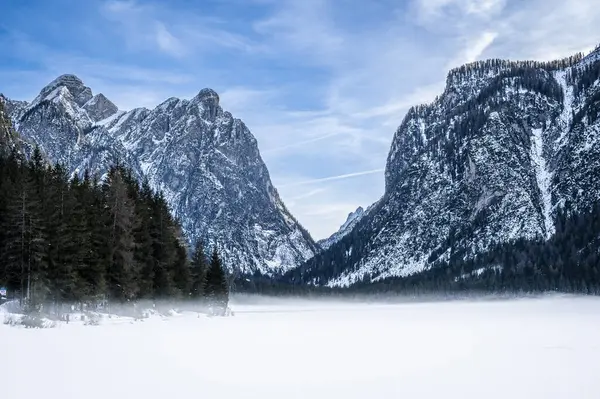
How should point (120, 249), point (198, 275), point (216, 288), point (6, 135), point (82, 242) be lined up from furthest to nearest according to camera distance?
point (6, 135) → point (198, 275) → point (216, 288) → point (120, 249) → point (82, 242)

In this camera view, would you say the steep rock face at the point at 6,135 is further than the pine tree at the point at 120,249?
Yes

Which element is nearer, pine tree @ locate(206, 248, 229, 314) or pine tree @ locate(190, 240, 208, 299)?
pine tree @ locate(206, 248, 229, 314)

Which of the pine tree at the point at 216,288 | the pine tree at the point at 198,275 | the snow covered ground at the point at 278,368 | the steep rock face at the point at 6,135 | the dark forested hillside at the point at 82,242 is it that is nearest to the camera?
the snow covered ground at the point at 278,368

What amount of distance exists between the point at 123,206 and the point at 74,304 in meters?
10.0

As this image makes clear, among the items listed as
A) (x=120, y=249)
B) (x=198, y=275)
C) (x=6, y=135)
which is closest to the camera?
(x=120, y=249)

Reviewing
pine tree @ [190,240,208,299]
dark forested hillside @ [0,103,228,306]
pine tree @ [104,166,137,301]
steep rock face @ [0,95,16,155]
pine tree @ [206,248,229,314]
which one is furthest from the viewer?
steep rock face @ [0,95,16,155]

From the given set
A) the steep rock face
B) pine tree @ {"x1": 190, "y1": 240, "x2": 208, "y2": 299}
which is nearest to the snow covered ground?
pine tree @ {"x1": 190, "y1": 240, "x2": 208, "y2": 299}

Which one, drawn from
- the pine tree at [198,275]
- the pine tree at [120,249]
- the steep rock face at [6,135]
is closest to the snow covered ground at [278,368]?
the pine tree at [120,249]

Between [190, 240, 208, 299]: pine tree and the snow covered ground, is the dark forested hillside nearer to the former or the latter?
[190, 240, 208, 299]: pine tree

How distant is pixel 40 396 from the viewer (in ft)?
40.5

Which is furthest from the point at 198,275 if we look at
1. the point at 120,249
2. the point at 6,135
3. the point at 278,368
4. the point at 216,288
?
the point at 278,368

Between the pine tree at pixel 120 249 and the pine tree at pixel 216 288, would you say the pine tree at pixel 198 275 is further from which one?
the pine tree at pixel 120 249

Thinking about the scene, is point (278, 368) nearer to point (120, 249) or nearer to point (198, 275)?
point (120, 249)

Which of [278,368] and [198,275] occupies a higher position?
[198,275]
